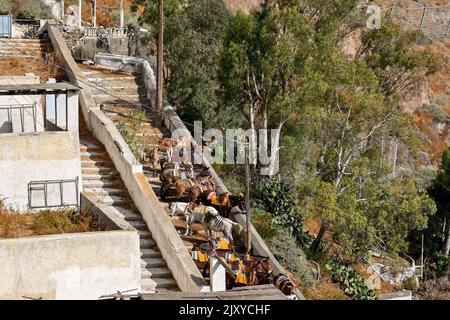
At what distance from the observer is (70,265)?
57.2ft

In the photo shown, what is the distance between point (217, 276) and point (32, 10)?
80.7 feet

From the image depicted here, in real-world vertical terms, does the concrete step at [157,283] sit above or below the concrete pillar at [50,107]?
below

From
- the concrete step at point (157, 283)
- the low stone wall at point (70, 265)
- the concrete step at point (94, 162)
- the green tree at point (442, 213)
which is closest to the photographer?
the low stone wall at point (70, 265)

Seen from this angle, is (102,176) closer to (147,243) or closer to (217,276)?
(147,243)

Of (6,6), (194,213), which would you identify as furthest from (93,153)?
(6,6)

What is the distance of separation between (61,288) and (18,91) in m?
6.53

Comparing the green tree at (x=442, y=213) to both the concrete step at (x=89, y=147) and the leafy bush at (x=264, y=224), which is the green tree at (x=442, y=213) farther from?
the concrete step at (x=89, y=147)

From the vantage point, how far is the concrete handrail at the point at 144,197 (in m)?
19.4

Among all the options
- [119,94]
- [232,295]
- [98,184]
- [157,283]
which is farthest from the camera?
[119,94]

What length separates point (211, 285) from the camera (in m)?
18.7

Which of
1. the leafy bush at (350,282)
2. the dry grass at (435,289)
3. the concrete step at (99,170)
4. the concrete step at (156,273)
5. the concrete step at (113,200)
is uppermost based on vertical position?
the concrete step at (99,170)

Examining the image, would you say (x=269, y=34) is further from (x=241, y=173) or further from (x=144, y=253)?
(x=144, y=253)

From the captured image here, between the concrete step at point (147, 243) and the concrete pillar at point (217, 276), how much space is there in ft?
9.09

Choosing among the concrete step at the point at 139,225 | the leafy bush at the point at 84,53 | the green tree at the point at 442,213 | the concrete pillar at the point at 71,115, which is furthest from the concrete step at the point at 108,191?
the green tree at the point at 442,213
